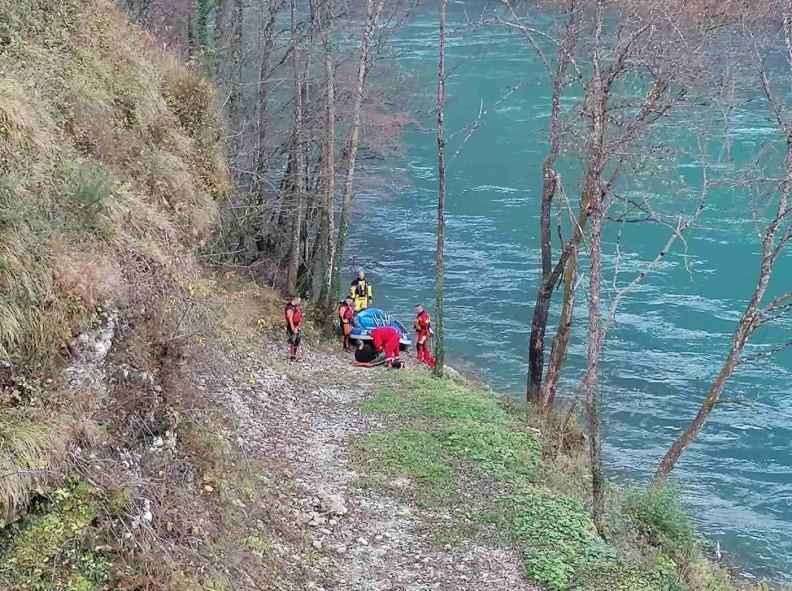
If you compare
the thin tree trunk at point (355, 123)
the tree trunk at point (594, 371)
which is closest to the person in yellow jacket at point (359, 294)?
the thin tree trunk at point (355, 123)

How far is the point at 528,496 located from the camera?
11.1 metres

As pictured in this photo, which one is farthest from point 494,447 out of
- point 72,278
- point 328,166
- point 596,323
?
point 328,166

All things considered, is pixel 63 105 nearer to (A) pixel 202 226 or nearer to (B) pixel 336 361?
(A) pixel 202 226

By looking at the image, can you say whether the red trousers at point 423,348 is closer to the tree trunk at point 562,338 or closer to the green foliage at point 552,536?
the tree trunk at point 562,338

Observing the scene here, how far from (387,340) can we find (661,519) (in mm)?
7162

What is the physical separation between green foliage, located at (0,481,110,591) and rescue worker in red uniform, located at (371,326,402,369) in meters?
11.0

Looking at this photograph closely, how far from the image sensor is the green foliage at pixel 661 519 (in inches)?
477

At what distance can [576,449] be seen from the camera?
50.5 ft

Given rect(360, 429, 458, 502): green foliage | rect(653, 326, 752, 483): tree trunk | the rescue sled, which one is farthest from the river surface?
rect(360, 429, 458, 502): green foliage

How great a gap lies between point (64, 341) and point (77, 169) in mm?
2447

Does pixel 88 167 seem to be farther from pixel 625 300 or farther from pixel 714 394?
pixel 625 300

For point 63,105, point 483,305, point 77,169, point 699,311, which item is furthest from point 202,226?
point 699,311

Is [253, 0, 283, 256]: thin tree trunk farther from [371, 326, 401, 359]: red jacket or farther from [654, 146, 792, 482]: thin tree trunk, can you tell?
[654, 146, 792, 482]: thin tree trunk

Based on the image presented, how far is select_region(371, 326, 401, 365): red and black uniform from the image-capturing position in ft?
56.3
